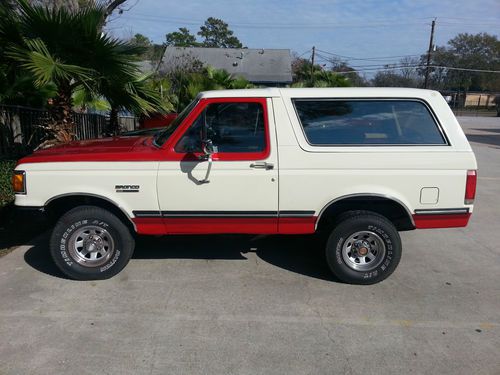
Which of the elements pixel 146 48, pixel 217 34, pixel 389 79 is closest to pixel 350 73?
pixel 389 79

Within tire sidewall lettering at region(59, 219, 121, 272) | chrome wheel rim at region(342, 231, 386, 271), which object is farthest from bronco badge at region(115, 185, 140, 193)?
chrome wheel rim at region(342, 231, 386, 271)

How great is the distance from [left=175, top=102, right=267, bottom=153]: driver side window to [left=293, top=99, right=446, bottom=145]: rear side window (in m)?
0.44

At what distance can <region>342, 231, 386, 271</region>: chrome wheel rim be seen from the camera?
181 inches

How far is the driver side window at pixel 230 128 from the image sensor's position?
450 cm

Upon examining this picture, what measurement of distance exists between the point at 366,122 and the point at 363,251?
1312 millimetres

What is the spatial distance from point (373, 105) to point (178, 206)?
87.4 inches

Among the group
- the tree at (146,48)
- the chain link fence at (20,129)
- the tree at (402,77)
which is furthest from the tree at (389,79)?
the chain link fence at (20,129)

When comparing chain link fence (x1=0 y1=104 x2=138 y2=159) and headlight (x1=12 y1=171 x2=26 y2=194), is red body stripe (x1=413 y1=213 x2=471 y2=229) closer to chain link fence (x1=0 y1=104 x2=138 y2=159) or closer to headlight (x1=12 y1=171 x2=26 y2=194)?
headlight (x1=12 y1=171 x2=26 y2=194)

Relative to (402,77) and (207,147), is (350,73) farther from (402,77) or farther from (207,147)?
(207,147)

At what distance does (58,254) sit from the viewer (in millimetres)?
4574

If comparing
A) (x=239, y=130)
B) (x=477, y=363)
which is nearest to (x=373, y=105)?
(x=239, y=130)

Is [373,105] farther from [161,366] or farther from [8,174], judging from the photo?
[8,174]

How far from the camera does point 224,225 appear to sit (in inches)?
182

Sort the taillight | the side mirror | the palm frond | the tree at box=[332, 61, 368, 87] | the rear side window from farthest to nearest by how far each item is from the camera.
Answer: the tree at box=[332, 61, 368, 87] < the palm frond < the rear side window < the taillight < the side mirror
